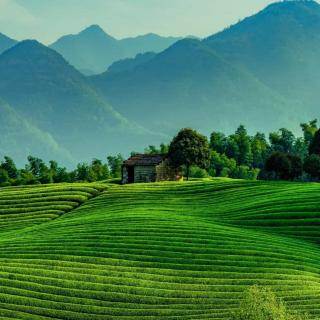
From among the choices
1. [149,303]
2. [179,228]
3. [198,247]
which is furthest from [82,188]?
[149,303]

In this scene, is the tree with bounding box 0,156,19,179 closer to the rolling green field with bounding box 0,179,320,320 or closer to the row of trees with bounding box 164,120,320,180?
the row of trees with bounding box 164,120,320,180

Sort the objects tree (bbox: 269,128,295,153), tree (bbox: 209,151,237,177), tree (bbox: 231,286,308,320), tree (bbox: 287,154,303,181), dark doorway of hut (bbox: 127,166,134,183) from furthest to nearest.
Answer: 1. tree (bbox: 269,128,295,153)
2. tree (bbox: 209,151,237,177)
3. dark doorway of hut (bbox: 127,166,134,183)
4. tree (bbox: 287,154,303,181)
5. tree (bbox: 231,286,308,320)

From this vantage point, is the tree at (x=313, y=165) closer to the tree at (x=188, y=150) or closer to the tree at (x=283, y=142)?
the tree at (x=188, y=150)

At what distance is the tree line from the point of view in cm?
8581

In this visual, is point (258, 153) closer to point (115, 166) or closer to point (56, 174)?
point (115, 166)

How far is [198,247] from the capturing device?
50.6 m

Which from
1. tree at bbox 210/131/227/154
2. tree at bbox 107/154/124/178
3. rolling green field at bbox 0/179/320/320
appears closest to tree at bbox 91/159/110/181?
tree at bbox 107/154/124/178

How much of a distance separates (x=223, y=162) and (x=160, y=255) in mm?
78984

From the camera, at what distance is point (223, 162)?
419ft

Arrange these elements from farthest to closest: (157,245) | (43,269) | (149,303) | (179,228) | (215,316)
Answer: (179,228)
(157,245)
(43,269)
(149,303)
(215,316)

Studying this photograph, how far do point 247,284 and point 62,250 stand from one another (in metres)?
13.8

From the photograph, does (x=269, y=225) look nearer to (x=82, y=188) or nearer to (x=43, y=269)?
(x=43, y=269)

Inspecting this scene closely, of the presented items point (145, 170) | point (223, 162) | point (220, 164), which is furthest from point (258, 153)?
point (145, 170)

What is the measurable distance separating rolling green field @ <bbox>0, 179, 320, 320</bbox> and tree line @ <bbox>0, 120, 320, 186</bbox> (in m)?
14.7
